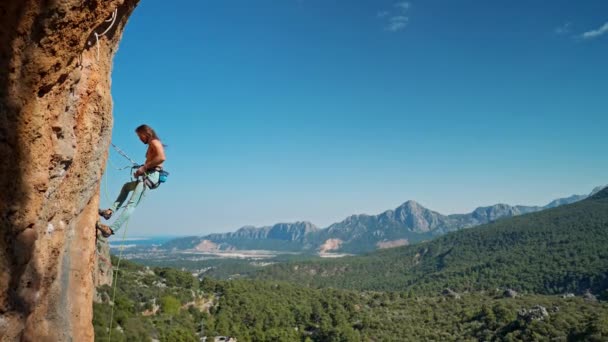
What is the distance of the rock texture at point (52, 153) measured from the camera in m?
4.64

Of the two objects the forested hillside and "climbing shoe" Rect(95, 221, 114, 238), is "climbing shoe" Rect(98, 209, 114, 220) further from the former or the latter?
the forested hillside

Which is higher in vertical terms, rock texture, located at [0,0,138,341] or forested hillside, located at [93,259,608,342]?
rock texture, located at [0,0,138,341]

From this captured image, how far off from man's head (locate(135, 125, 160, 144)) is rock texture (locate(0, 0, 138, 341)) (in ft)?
3.97

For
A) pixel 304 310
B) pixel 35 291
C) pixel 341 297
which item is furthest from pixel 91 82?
pixel 341 297

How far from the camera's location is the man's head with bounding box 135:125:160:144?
841 centimetres

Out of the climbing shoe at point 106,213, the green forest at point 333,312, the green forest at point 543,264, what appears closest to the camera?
the climbing shoe at point 106,213

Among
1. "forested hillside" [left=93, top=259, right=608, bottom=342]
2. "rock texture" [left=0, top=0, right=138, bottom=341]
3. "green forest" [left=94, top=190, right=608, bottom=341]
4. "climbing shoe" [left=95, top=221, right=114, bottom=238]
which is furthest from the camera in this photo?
"forested hillside" [left=93, top=259, right=608, bottom=342]

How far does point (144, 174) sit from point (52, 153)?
302 cm

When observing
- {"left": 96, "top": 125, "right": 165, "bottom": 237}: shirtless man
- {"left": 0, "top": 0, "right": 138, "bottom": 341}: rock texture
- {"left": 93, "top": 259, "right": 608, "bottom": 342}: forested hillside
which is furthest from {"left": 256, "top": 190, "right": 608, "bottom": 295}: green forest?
{"left": 0, "top": 0, "right": 138, "bottom": 341}: rock texture

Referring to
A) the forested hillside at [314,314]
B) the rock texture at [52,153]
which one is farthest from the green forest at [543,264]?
the rock texture at [52,153]

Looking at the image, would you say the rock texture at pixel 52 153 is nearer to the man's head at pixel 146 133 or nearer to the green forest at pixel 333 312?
the man's head at pixel 146 133

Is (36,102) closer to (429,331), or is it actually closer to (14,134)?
(14,134)

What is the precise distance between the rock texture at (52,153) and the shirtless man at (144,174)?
40.0 inches

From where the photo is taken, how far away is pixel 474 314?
7681 cm
